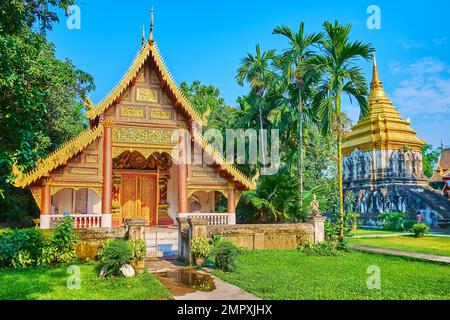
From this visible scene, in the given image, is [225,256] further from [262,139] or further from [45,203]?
[262,139]

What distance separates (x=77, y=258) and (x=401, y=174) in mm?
30050

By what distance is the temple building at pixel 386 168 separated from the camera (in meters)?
31.8

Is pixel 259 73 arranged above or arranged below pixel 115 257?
above

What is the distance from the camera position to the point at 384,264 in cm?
1112

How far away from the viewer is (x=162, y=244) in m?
13.5

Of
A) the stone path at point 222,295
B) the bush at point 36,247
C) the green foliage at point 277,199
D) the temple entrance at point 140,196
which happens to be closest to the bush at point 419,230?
the green foliage at point 277,199

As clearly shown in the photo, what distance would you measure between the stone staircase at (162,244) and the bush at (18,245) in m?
3.56

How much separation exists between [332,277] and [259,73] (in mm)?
16113

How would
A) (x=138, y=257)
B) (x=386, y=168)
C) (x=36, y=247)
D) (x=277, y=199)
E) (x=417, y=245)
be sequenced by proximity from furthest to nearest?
(x=386, y=168) → (x=417, y=245) → (x=277, y=199) → (x=36, y=247) → (x=138, y=257)

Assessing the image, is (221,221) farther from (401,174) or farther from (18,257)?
(401,174)

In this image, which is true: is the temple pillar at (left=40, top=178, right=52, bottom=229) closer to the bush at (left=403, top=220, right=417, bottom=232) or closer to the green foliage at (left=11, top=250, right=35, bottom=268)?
the green foliage at (left=11, top=250, right=35, bottom=268)

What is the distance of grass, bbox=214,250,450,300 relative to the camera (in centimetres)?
730

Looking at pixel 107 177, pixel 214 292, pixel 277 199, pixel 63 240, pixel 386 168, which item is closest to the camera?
pixel 214 292

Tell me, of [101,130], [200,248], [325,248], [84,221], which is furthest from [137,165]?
[325,248]
